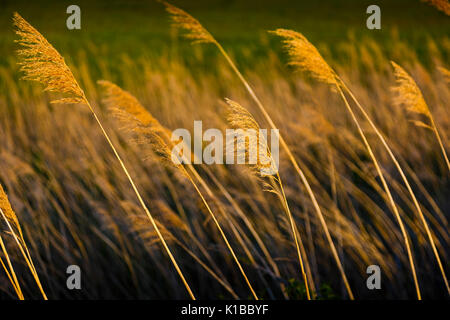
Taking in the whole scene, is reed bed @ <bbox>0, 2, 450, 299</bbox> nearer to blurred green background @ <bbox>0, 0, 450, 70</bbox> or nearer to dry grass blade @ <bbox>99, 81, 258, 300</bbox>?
dry grass blade @ <bbox>99, 81, 258, 300</bbox>

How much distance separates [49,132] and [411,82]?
11.9 ft

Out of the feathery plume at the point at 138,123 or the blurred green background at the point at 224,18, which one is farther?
the blurred green background at the point at 224,18

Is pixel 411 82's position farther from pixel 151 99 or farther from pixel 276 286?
pixel 151 99

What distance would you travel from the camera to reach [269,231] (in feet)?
8.34

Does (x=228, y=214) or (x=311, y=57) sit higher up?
(x=311, y=57)

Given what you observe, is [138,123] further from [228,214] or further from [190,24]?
[228,214]

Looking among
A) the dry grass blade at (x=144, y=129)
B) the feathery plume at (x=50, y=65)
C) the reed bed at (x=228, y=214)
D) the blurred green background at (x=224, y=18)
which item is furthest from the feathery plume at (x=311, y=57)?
→ the blurred green background at (x=224, y=18)

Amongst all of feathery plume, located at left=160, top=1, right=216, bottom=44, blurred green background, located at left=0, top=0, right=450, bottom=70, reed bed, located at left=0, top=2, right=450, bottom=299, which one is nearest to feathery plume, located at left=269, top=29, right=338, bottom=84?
reed bed, located at left=0, top=2, right=450, bottom=299

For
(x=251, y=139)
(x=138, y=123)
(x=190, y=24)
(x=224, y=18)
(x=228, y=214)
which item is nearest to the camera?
(x=251, y=139)

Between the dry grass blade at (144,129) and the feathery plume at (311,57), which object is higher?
the feathery plume at (311,57)

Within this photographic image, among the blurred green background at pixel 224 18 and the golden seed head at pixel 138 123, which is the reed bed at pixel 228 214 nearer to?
the golden seed head at pixel 138 123

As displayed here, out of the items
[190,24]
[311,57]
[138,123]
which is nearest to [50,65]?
[138,123]

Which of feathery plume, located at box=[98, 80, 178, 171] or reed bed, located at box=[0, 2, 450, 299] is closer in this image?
feathery plume, located at box=[98, 80, 178, 171]
